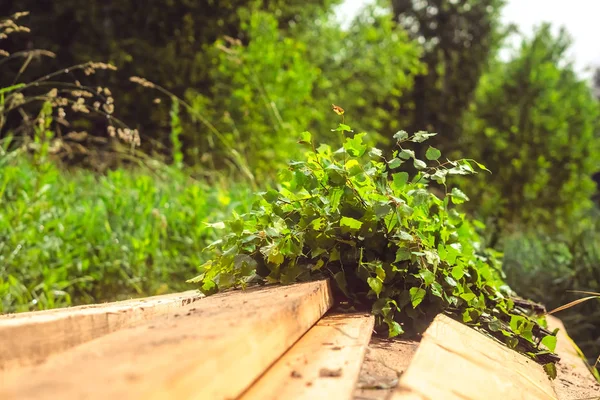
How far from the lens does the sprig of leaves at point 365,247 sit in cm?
174

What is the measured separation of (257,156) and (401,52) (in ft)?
22.2

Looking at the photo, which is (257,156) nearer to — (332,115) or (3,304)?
(332,115)

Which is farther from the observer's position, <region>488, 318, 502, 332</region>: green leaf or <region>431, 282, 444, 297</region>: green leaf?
<region>488, 318, 502, 332</region>: green leaf

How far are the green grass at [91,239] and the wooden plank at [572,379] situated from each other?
1.77 m

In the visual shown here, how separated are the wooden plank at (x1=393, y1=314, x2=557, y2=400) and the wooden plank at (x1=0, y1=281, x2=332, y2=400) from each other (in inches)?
9.2

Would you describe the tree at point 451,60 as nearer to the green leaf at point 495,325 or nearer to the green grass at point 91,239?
the green grass at point 91,239

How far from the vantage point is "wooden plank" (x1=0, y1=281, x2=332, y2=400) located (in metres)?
0.69

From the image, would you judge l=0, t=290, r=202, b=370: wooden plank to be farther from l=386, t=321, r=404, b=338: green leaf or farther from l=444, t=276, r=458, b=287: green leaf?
l=444, t=276, r=458, b=287: green leaf

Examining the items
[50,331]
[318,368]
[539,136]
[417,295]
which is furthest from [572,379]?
[539,136]

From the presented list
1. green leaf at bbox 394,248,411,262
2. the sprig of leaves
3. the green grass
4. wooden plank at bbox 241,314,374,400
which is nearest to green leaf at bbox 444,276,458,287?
the sprig of leaves

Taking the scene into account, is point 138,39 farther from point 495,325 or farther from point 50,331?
point 50,331

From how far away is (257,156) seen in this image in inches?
373

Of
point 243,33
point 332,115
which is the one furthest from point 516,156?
point 243,33

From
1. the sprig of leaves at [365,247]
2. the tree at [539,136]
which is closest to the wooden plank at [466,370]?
the sprig of leaves at [365,247]
